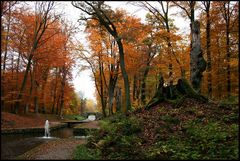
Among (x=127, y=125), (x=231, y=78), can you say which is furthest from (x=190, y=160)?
(x=231, y=78)

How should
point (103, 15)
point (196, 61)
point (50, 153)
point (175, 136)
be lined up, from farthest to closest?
point (103, 15) < point (196, 61) < point (50, 153) < point (175, 136)

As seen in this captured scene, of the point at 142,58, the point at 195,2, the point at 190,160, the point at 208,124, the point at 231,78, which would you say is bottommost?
the point at 190,160

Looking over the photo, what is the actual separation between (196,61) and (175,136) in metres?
6.09

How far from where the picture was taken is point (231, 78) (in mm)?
16453

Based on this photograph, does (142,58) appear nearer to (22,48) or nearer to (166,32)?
(166,32)

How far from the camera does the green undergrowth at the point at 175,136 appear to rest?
6.89 metres

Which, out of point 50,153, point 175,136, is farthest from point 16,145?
point 175,136

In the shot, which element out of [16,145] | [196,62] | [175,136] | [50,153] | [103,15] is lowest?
[16,145]

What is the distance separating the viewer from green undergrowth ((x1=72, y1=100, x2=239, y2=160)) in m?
6.89

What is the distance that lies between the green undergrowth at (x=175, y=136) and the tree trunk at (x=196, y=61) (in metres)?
2.30

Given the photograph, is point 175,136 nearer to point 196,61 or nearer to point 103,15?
point 196,61

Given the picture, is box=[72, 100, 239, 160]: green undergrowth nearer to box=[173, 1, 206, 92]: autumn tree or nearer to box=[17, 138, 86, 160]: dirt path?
box=[17, 138, 86, 160]: dirt path

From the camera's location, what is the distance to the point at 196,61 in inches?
513

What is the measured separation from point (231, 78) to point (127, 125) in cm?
1013
